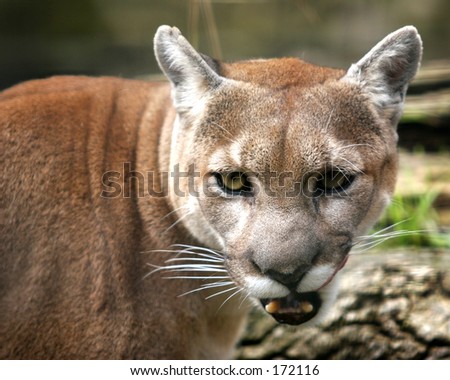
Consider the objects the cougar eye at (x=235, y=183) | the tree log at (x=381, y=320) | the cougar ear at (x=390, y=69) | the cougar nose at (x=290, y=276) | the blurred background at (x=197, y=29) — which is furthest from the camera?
the blurred background at (x=197, y=29)

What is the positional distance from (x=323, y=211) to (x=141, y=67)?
13.4 ft

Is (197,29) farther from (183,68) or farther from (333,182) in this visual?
(333,182)

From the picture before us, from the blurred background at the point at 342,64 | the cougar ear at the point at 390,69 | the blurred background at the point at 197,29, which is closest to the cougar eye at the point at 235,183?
the cougar ear at the point at 390,69

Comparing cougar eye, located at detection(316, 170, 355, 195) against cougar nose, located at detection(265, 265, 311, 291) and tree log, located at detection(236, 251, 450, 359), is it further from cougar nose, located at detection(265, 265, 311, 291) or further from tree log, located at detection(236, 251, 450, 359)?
tree log, located at detection(236, 251, 450, 359)

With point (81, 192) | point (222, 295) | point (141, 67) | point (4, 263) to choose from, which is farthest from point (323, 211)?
point (141, 67)

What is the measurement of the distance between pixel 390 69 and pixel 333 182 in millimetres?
791

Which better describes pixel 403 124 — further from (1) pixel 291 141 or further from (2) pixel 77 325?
(2) pixel 77 325

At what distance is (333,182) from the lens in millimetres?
3701

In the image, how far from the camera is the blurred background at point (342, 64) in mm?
4867

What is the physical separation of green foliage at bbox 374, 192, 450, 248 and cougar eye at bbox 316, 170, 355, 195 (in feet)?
5.12

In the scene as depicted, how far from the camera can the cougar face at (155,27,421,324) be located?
3580mm

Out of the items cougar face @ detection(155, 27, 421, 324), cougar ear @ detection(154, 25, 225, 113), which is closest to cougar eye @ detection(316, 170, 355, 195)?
cougar face @ detection(155, 27, 421, 324)
